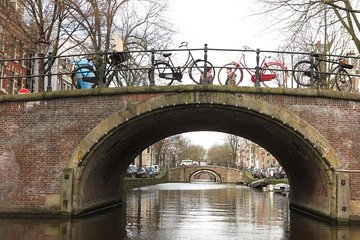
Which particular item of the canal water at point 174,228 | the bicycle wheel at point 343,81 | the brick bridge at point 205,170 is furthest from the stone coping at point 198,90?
the brick bridge at point 205,170

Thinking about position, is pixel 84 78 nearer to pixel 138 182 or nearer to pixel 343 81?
pixel 343 81

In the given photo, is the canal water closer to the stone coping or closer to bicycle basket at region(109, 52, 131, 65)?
the stone coping

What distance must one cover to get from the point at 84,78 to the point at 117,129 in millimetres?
2112

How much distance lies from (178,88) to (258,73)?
2276mm

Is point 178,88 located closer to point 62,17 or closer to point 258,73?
point 258,73

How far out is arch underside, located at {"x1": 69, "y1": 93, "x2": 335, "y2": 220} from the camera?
13875mm

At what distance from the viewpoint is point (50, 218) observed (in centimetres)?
1361

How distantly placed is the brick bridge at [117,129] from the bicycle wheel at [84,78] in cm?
85

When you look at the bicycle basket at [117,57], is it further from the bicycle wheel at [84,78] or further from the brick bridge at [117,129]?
the brick bridge at [117,129]

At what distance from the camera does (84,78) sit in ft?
49.0

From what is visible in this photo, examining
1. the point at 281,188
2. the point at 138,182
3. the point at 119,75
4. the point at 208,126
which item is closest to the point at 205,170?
the point at 138,182

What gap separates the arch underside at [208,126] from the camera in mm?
13875

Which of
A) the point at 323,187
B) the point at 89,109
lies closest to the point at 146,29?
the point at 89,109

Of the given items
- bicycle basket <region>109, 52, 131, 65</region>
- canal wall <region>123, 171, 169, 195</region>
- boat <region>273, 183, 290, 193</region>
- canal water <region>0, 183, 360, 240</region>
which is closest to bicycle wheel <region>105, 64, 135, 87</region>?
bicycle basket <region>109, 52, 131, 65</region>
